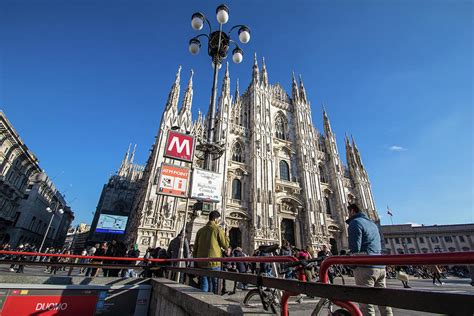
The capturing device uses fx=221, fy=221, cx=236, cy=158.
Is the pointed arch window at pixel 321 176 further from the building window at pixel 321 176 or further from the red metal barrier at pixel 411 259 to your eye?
the red metal barrier at pixel 411 259

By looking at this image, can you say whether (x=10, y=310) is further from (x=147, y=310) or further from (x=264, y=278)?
(x=264, y=278)

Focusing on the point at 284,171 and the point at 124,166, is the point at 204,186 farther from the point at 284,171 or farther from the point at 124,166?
the point at 124,166

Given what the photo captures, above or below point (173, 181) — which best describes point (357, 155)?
above

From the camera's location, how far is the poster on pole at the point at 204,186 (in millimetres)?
6859

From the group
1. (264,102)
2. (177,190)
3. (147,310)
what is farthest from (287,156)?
(147,310)

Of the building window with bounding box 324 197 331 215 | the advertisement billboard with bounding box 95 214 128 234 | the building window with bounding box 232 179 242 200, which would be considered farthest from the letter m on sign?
the building window with bounding box 324 197 331 215

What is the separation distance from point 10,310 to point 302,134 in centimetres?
2811

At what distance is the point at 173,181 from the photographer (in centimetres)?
694

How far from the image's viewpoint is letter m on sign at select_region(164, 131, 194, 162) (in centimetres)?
711

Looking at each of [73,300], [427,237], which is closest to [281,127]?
[73,300]

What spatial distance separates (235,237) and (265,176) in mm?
6645

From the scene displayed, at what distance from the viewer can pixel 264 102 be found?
2766cm

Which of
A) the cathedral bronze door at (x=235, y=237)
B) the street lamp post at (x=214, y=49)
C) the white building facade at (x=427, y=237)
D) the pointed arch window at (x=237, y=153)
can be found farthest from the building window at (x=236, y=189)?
the white building facade at (x=427, y=237)

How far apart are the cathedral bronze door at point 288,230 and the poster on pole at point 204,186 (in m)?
18.0
